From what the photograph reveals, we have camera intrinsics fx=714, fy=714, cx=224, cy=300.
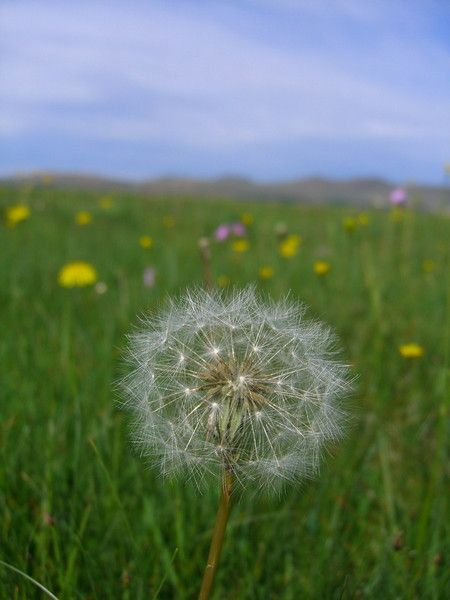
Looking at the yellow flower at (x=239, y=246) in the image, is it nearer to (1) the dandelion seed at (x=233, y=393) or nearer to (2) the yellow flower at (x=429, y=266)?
(2) the yellow flower at (x=429, y=266)

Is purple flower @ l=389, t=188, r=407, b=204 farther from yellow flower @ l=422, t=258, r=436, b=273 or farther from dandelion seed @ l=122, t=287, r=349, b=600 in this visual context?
dandelion seed @ l=122, t=287, r=349, b=600

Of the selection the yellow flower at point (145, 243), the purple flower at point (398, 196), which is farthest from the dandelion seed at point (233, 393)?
the yellow flower at point (145, 243)

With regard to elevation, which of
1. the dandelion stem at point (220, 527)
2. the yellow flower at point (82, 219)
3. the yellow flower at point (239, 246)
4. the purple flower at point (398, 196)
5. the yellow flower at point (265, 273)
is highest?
the purple flower at point (398, 196)

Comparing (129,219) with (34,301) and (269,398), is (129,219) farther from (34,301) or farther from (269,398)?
(269,398)

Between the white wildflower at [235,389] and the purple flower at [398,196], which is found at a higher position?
the purple flower at [398,196]

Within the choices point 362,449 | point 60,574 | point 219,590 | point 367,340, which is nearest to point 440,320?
point 367,340

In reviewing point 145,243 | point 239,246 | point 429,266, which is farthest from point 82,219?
point 429,266

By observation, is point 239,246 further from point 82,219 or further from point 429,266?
point 82,219

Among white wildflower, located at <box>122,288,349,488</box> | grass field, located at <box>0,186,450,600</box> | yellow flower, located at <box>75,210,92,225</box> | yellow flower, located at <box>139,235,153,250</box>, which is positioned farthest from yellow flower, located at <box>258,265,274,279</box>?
white wildflower, located at <box>122,288,349,488</box>
